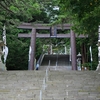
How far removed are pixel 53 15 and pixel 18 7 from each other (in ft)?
40.2

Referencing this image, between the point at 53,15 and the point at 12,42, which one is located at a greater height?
the point at 53,15

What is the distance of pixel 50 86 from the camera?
871 centimetres

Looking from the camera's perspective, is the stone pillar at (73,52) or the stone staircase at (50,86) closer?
the stone staircase at (50,86)

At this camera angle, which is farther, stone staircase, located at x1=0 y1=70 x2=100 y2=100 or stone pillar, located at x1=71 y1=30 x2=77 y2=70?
stone pillar, located at x1=71 y1=30 x2=77 y2=70

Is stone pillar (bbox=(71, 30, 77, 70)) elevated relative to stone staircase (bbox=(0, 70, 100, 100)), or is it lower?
elevated

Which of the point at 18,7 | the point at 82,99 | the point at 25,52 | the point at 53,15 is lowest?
the point at 82,99

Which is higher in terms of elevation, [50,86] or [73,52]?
[73,52]

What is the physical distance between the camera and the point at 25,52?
22.3 metres

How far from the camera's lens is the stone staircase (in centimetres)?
746

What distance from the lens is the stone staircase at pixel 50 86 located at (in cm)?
746

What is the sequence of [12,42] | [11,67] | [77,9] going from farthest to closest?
[11,67], [12,42], [77,9]

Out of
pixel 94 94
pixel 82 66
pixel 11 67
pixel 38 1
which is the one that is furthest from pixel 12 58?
pixel 94 94

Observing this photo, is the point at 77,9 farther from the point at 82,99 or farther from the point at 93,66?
the point at 93,66

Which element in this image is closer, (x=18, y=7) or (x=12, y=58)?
(x=18, y=7)
